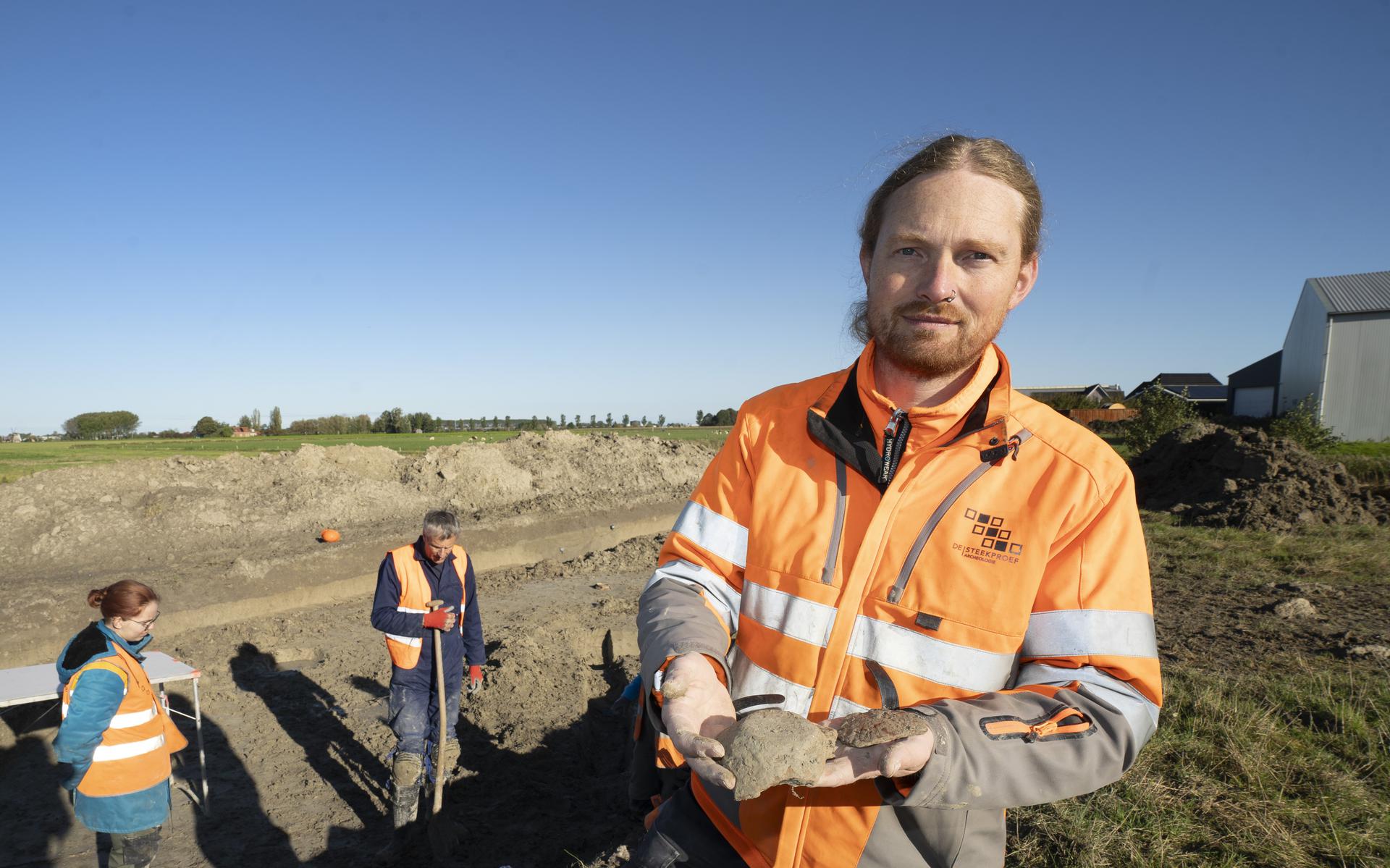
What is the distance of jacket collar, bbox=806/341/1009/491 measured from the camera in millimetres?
1556

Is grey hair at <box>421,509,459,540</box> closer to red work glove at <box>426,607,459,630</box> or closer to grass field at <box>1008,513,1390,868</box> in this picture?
red work glove at <box>426,607,459,630</box>

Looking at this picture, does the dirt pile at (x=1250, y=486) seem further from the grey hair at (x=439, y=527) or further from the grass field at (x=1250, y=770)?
the grey hair at (x=439, y=527)

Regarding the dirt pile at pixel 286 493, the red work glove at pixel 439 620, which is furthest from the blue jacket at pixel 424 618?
the dirt pile at pixel 286 493

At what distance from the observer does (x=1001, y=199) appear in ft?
5.18

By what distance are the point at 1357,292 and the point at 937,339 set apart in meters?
35.2

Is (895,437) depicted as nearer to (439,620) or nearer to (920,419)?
(920,419)

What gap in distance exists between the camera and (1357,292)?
88.0 ft

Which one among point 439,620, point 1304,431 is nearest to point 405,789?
point 439,620

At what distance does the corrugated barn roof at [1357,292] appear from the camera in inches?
1001

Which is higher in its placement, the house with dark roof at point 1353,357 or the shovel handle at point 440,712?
the house with dark roof at point 1353,357

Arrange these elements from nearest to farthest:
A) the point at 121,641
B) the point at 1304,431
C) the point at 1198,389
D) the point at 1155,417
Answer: the point at 121,641, the point at 1304,431, the point at 1155,417, the point at 1198,389

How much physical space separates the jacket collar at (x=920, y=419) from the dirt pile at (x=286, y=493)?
13.1 m

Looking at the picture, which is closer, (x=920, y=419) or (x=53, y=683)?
(x=920, y=419)

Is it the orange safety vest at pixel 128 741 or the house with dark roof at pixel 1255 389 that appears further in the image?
the house with dark roof at pixel 1255 389
